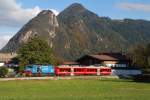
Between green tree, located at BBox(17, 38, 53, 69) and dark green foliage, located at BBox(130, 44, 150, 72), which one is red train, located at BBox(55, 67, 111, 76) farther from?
green tree, located at BBox(17, 38, 53, 69)

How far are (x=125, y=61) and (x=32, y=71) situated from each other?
45573mm

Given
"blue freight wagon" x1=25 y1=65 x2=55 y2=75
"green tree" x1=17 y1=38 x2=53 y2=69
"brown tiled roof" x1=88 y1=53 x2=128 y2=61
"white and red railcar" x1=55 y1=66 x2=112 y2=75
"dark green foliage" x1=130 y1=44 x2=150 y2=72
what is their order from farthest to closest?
"brown tiled roof" x1=88 y1=53 x2=128 y2=61 → "green tree" x1=17 y1=38 x2=53 y2=69 → "dark green foliage" x1=130 y1=44 x2=150 y2=72 → "white and red railcar" x1=55 y1=66 x2=112 y2=75 → "blue freight wagon" x1=25 y1=65 x2=55 y2=75

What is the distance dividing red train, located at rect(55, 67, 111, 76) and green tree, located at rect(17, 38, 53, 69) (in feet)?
44.0

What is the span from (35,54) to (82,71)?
694 inches

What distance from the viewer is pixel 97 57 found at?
14712 cm

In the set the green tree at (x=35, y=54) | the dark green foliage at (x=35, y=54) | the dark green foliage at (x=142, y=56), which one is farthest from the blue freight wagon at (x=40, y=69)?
the dark green foliage at (x=142, y=56)

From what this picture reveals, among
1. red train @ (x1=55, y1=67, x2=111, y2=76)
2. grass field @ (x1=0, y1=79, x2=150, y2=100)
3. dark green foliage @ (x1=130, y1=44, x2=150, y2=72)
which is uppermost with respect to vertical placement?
dark green foliage @ (x1=130, y1=44, x2=150, y2=72)

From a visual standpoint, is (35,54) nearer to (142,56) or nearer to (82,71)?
(82,71)

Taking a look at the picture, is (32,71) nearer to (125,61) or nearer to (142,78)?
(142,78)

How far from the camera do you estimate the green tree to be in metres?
124

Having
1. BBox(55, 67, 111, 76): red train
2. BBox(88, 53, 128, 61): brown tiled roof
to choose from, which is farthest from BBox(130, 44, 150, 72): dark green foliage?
BBox(88, 53, 128, 61): brown tiled roof

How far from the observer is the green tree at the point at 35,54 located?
124000mm

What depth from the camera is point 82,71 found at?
114 metres

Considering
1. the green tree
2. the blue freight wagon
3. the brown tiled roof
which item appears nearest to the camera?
the blue freight wagon
